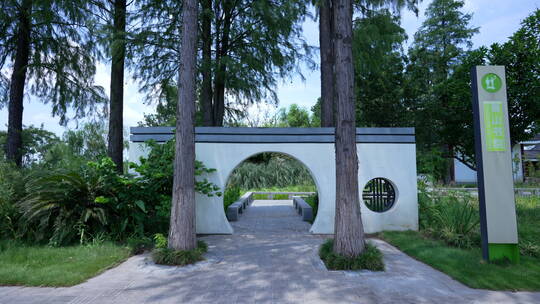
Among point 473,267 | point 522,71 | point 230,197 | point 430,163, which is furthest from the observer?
point 522,71

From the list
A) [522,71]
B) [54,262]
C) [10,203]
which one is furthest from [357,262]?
[522,71]

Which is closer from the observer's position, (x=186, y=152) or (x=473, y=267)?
(x=473, y=267)

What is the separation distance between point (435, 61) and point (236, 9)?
16.6 meters

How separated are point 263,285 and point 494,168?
4.08 metres

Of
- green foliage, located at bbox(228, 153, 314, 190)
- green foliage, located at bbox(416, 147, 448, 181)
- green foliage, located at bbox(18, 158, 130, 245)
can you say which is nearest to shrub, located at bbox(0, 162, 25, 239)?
green foliage, located at bbox(18, 158, 130, 245)

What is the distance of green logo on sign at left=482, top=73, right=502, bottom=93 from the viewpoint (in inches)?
217

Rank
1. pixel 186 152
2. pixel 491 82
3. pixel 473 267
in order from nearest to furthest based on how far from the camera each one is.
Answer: pixel 473 267 → pixel 491 82 → pixel 186 152

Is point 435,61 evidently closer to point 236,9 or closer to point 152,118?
point 236,9

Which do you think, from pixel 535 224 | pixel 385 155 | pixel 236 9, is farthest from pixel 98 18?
pixel 535 224

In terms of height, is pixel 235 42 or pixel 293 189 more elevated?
pixel 235 42

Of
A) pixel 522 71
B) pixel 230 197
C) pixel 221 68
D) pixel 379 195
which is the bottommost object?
pixel 230 197

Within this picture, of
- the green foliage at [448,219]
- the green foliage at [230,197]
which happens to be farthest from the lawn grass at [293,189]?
the green foliage at [448,219]

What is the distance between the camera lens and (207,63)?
10.4 m

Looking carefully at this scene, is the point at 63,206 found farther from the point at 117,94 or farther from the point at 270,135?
the point at 270,135
